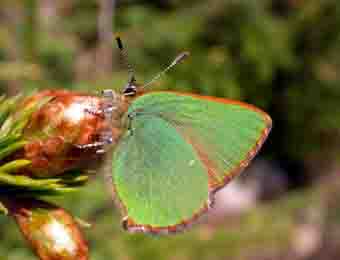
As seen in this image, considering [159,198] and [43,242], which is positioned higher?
[43,242]

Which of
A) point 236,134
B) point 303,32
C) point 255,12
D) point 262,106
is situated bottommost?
point 262,106

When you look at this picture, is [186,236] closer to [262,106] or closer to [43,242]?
[262,106]

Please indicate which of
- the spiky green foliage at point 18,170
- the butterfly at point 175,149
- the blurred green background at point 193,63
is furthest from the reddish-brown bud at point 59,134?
the blurred green background at point 193,63

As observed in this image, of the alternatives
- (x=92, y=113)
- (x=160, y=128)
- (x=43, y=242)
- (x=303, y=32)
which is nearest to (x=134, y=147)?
(x=160, y=128)

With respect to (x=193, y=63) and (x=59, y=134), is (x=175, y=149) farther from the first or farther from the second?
(x=193, y=63)

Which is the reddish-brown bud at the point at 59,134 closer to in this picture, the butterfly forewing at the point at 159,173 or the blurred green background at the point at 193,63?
the butterfly forewing at the point at 159,173

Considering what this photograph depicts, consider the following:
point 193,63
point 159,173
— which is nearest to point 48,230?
point 159,173
